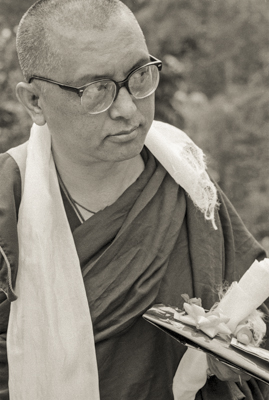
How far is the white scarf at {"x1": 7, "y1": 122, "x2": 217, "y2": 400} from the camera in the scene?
219 centimetres

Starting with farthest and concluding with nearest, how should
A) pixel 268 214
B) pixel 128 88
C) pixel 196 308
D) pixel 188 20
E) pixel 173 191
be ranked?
pixel 268 214 → pixel 188 20 → pixel 173 191 → pixel 128 88 → pixel 196 308

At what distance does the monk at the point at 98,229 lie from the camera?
6.93ft

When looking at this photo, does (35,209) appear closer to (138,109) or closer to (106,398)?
(138,109)

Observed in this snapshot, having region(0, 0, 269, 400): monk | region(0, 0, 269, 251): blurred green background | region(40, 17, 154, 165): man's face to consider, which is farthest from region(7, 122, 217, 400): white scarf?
region(0, 0, 269, 251): blurred green background

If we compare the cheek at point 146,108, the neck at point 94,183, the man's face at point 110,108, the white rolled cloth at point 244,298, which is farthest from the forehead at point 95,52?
the white rolled cloth at point 244,298

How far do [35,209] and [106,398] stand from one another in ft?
2.53

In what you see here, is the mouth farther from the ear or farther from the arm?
the arm

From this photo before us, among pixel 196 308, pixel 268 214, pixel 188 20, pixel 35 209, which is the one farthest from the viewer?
pixel 268 214

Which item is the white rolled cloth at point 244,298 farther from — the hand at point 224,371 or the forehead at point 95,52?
the forehead at point 95,52

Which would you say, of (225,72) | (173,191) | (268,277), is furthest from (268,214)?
(268,277)

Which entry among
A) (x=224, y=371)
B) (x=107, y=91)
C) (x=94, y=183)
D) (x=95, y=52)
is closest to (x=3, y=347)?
A: (x=94, y=183)

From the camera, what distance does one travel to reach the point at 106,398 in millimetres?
2342

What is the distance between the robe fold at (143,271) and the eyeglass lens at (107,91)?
408 mm

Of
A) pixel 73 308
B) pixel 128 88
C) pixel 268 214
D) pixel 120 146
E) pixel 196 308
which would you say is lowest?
pixel 268 214
